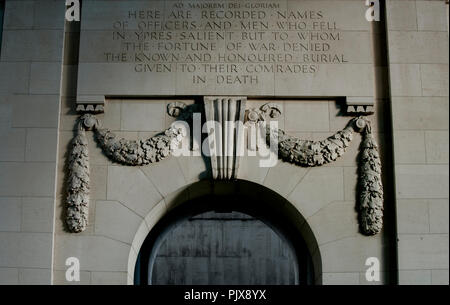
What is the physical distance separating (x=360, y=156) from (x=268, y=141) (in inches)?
72.0

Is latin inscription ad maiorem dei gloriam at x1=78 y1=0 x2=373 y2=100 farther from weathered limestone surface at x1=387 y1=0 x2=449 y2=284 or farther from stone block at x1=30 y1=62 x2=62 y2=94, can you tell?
weathered limestone surface at x1=387 y1=0 x2=449 y2=284

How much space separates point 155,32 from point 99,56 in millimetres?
1231

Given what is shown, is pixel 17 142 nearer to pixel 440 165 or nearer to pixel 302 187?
pixel 302 187

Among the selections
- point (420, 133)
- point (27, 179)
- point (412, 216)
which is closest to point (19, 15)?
point (27, 179)

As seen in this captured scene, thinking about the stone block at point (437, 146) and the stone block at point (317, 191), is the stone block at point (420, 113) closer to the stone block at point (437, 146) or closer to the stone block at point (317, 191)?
the stone block at point (437, 146)

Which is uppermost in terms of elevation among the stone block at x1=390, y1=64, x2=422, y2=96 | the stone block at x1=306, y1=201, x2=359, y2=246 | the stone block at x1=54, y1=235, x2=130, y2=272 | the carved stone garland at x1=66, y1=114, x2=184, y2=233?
the stone block at x1=390, y1=64, x2=422, y2=96

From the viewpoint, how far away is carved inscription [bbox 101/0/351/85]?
15.0 m

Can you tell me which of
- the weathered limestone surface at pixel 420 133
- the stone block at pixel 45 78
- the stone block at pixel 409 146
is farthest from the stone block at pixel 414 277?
the stone block at pixel 45 78

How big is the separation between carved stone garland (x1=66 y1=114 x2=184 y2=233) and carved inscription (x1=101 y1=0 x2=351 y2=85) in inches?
54.0

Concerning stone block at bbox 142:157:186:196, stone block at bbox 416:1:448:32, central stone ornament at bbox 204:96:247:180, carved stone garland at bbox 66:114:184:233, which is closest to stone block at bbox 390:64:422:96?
stone block at bbox 416:1:448:32

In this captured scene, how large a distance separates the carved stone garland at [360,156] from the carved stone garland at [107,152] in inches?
79.4

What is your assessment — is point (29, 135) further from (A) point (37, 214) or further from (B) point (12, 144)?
(A) point (37, 214)

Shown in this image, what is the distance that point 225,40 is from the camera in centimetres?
1513

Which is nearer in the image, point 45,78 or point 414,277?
point 414,277
